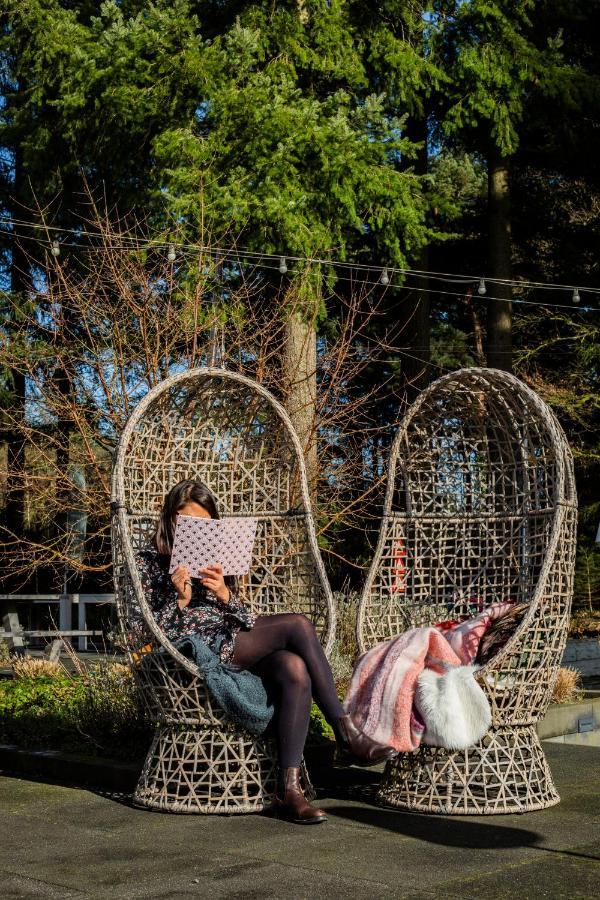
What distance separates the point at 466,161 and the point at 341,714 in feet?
71.0

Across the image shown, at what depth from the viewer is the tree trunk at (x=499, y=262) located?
52.0ft

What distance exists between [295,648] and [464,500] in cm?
185

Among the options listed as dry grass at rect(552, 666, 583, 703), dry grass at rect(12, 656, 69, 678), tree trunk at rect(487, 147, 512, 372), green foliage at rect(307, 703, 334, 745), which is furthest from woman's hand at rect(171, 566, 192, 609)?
tree trunk at rect(487, 147, 512, 372)

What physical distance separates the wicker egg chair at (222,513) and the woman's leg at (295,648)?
0.86ft

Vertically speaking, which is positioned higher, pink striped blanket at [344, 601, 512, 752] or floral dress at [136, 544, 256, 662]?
floral dress at [136, 544, 256, 662]

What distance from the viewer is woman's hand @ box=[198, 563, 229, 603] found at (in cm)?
496

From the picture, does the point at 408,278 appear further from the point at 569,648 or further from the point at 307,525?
the point at 307,525

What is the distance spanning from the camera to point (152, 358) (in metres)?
8.57

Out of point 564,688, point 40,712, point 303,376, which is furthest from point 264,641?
point 303,376

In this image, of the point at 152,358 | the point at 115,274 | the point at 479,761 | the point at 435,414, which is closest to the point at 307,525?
the point at 435,414

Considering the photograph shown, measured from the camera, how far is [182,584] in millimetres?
4934

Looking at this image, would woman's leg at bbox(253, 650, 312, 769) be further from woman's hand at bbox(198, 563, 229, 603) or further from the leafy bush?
the leafy bush

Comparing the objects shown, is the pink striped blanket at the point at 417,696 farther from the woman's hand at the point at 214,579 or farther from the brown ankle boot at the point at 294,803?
the woman's hand at the point at 214,579

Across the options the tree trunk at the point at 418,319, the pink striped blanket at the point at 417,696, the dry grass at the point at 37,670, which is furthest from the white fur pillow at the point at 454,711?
the tree trunk at the point at 418,319
